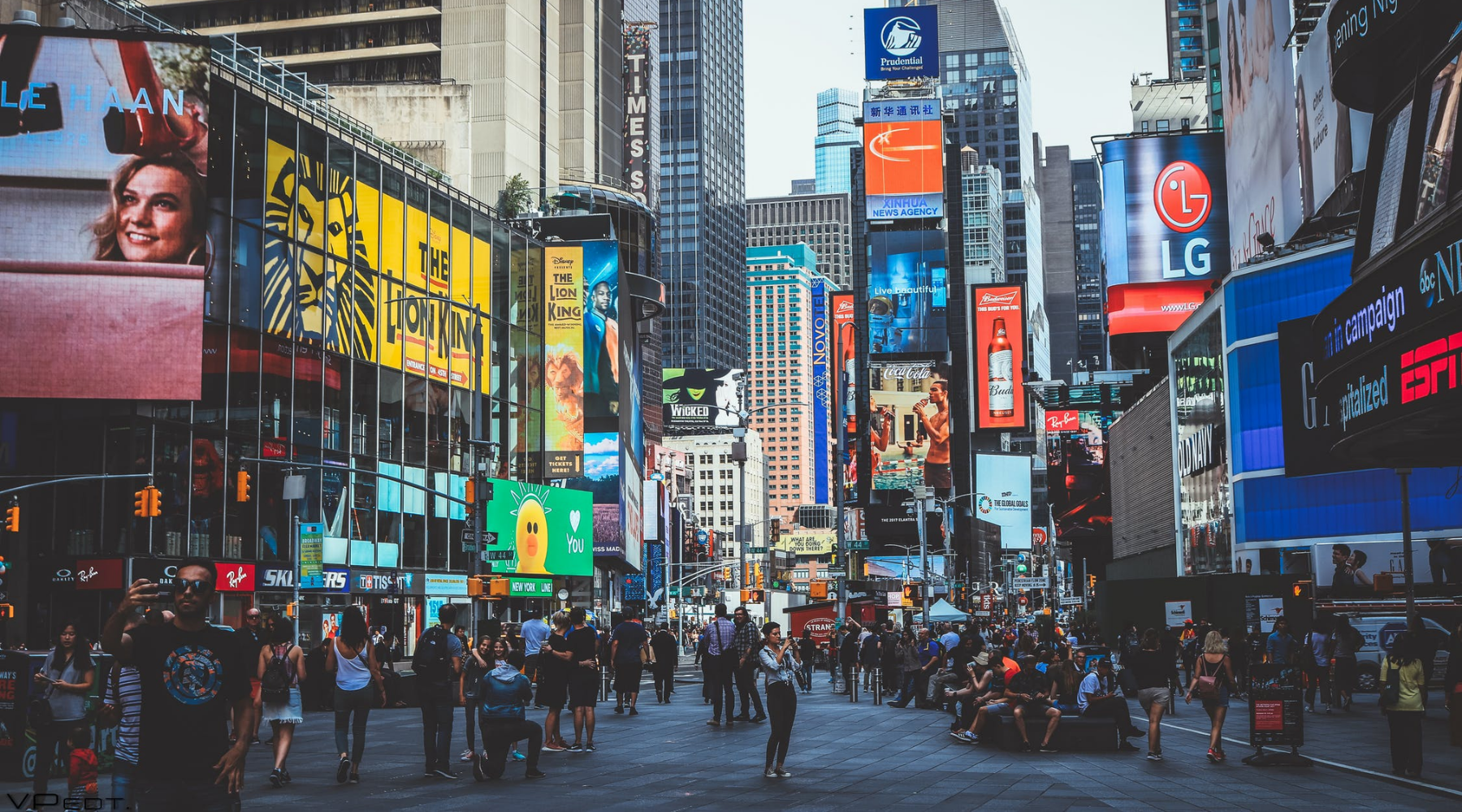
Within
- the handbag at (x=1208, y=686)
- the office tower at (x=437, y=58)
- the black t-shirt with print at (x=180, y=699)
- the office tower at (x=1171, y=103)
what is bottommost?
the handbag at (x=1208, y=686)

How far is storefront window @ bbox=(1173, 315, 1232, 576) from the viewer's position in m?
71.2

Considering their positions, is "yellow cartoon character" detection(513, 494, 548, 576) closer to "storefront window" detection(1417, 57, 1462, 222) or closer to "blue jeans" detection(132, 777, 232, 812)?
"storefront window" detection(1417, 57, 1462, 222)

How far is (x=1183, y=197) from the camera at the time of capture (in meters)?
88.9

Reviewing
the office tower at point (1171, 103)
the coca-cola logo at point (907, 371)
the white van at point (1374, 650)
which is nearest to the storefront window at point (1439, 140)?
the white van at point (1374, 650)

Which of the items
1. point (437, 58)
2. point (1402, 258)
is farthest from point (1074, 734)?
point (437, 58)

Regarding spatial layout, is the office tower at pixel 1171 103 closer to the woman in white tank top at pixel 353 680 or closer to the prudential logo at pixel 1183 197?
the prudential logo at pixel 1183 197

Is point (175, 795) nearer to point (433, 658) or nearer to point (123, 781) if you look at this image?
point (123, 781)

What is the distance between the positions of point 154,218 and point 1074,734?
A: 1332 inches

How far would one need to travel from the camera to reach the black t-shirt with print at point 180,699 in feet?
23.8

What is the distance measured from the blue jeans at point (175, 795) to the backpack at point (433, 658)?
9319 millimetres

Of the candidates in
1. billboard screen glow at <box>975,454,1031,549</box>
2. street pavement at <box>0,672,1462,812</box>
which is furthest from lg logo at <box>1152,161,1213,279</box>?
billboard screen glow at <box>975,454,1031,549</box>

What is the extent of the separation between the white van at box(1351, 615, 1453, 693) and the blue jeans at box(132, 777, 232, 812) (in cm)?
3069

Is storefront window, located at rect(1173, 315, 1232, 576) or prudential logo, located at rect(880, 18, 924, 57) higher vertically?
prudential logo, located at rect(880, 18, 924, 57)

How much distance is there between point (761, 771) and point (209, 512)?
3391 centimetres
